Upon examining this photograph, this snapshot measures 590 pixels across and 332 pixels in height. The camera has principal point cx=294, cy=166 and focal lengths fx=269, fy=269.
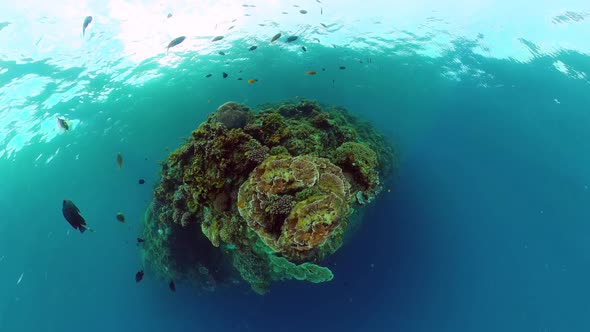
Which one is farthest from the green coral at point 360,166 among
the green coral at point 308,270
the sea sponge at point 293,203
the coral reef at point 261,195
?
the green coral at point 308,270

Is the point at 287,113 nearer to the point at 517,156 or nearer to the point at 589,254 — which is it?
the point at 517,156

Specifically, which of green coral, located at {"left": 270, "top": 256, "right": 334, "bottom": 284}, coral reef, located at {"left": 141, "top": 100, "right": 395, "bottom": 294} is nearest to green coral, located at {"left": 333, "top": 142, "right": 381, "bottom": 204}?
coral reef, located at {"left": 141, "top": 100, "right": 395, "bottom": 294}

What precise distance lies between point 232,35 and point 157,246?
17.5 meters

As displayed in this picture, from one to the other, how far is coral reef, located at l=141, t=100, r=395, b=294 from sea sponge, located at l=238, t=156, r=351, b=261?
23 millimetres

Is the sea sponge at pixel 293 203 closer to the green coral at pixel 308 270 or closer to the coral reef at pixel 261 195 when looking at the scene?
the coral reef at pixel 261 195

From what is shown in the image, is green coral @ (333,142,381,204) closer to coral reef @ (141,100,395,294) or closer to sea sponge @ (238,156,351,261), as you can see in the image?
coral reef @ (141,100,395,294)

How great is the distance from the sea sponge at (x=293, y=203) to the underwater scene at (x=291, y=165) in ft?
0.17

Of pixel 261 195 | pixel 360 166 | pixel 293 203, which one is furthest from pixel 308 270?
pixel 360 166

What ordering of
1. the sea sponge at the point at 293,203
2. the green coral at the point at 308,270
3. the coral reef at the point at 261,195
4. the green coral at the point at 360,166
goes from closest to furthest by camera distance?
the sea sponge at the point at 293,203, the coral reef at the point at 261,195, the green coral at the point at 308,270, the green coral at the point at 360,166

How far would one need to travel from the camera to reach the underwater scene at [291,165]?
845 centimetres

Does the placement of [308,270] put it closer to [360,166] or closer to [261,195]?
[261,195]

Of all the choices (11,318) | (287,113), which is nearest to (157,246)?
(287,113)

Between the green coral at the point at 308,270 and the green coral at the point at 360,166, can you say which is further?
the green coral at the point at 360,166

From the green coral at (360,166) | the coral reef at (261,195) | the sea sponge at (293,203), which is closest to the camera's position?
the sea sponge at (293,203)
